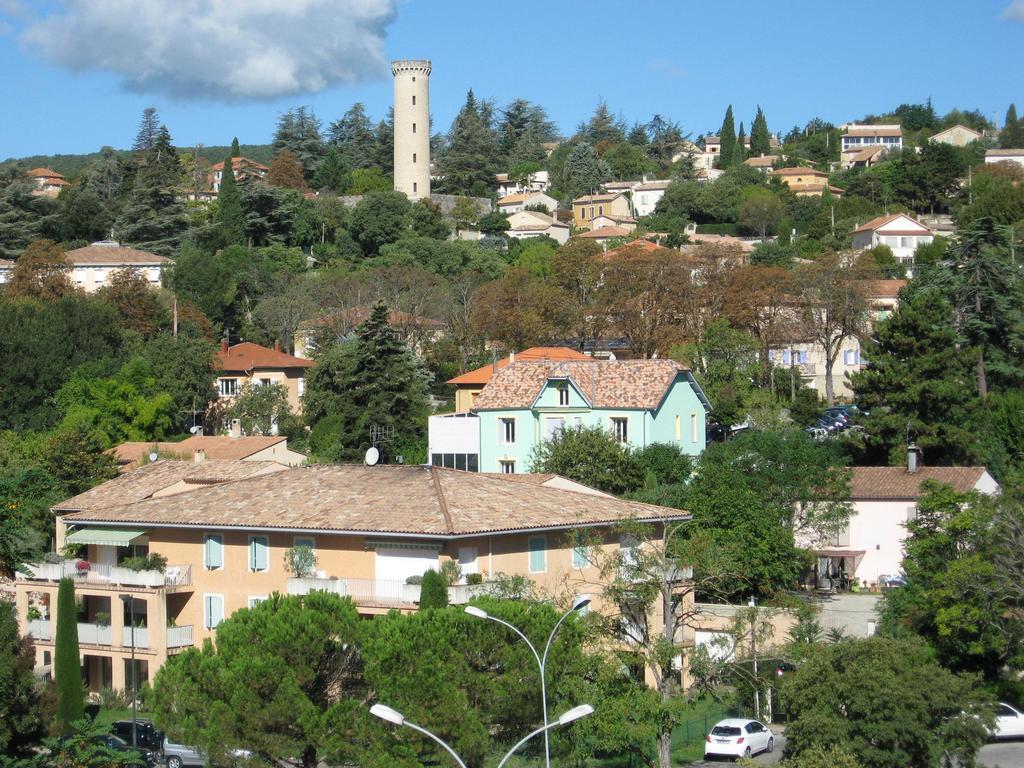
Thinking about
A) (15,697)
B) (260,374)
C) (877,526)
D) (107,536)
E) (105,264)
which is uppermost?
(105,264)

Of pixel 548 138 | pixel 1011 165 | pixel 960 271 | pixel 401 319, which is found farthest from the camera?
pixel 548 138

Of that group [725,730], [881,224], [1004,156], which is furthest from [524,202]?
[725,730]

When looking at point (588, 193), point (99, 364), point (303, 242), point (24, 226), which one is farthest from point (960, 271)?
point (588, 193)

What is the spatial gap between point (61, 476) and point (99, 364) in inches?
773

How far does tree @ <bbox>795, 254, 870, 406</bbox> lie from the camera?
73.4 meters

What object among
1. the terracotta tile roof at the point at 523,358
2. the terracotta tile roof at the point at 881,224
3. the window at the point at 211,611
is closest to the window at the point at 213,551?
the window at the point at 211,611

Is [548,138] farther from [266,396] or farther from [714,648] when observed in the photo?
[714,648]

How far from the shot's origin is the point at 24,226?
4318 inches

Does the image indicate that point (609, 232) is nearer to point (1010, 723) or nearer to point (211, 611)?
point (211, 611)

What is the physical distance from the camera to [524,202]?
14200 cm

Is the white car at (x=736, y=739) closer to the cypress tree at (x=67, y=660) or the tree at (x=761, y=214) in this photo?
the cypress tree at (x=67, y=660)

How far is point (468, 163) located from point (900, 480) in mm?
99646

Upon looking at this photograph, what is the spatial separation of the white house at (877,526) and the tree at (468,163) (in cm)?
9596

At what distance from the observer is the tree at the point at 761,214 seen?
392 ft
